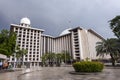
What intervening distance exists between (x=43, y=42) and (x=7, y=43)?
102m

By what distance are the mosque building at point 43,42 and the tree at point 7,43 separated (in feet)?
254

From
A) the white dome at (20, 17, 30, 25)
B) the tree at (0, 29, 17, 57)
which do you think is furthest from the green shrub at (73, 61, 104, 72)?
the white dome at (20, 17, 30, 25)

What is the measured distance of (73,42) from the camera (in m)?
129

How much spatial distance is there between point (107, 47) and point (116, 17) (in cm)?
2144

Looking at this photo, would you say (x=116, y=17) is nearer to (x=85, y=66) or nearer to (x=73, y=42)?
(x=85, y=66)

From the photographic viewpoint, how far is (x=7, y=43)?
126 ft

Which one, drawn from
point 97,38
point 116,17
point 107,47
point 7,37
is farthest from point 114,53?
point 97,38

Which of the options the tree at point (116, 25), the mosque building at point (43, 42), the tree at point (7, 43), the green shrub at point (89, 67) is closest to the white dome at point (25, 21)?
the mosque building at point (43, 42)

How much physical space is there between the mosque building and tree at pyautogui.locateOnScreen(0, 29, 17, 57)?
3044 inches

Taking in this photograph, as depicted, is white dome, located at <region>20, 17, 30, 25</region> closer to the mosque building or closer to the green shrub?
the mosque building

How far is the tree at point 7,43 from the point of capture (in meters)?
36.5

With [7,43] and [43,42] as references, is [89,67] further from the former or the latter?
[43,42]

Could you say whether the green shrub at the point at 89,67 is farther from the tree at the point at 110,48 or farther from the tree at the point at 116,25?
the tree at the point at 110,48

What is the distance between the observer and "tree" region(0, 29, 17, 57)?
36459 millimetres
